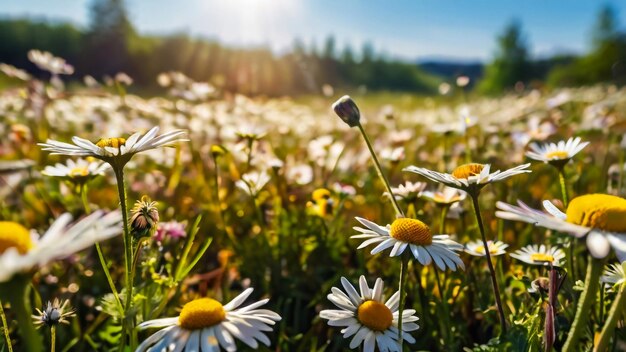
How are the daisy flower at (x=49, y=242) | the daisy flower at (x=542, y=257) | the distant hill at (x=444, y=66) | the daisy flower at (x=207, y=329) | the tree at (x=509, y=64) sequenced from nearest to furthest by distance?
1. the daisy flower at (x=49, y=242)
2. the daisy flower at (x=207, y=329)
3. the daisy flower at (x=542, y=257)
4. the tree at (x=509, y=64)
5. the distant hill at (x=444, y=66)

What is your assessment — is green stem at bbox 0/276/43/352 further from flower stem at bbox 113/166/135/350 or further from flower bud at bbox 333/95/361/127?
flower bud at bbox 333/95/361/127

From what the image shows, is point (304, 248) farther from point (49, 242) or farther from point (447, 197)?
point (49, 242)

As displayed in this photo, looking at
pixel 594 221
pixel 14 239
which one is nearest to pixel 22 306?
pixel 14 239

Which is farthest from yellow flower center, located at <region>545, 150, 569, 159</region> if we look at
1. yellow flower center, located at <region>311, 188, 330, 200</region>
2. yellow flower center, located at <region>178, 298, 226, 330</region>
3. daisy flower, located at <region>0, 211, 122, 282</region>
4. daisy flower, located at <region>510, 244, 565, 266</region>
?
daisy flower, located at <region>0, 211, 122, 282</region>

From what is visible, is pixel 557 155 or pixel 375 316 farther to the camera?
pixel 557 155

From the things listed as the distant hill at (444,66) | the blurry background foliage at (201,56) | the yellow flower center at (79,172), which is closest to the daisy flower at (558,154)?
the yellow flower center at (79,172)

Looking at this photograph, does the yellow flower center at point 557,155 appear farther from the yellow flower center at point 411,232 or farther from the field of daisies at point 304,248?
the yellow flower center at point 411,232
